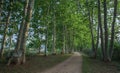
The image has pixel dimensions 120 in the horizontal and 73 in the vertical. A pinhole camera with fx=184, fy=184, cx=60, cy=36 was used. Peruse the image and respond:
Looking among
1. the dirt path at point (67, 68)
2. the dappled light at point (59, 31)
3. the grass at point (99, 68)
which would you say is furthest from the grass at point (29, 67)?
the grass at point (99, 68)

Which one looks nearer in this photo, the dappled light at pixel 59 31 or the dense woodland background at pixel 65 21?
the dappled light at pixel 59 31

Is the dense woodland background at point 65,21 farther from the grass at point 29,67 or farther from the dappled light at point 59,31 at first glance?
the grass at point 29,67

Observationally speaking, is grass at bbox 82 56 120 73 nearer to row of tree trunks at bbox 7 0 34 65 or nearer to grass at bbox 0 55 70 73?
grass at bbox 0 55 70 73

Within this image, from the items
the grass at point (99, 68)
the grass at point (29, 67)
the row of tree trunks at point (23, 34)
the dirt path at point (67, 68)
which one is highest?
the row of tree trunks at point (23, 34)

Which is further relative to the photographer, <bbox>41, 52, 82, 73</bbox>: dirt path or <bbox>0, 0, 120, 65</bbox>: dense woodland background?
<bbox>0, 0, 120, 65</bbox>: dense woodland background

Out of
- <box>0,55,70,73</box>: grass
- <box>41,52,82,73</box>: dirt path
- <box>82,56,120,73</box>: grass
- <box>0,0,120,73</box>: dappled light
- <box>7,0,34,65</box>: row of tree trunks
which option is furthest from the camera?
<box>0,0,120,73</box>: dappled light

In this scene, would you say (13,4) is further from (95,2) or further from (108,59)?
(95,2)

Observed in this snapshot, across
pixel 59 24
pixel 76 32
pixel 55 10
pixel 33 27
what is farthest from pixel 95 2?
pixel 76 32

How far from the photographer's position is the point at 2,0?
11469 mm

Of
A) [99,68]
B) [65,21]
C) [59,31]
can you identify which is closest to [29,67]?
[99,68]

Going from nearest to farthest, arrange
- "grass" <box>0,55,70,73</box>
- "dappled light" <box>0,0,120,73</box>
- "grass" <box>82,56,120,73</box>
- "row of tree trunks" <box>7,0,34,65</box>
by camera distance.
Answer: "grass" <box>0,55,70,73</box>
"grass" <box>82,56,120,73</box>
"row of tree trunks" <box>7,0,34,65</box>
"dappled light" <box>0,0,120,73</box>

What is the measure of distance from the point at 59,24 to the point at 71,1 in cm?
805

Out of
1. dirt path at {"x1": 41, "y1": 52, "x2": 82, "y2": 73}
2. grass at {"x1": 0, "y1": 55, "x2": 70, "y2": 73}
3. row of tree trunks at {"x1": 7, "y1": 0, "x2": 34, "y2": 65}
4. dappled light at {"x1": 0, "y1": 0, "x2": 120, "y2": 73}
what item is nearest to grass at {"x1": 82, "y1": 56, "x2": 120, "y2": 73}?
dappled light at {"x1": 0, "y1": 0, "x2": 120, "y2": 73}

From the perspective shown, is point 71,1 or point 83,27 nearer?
point 71,1
